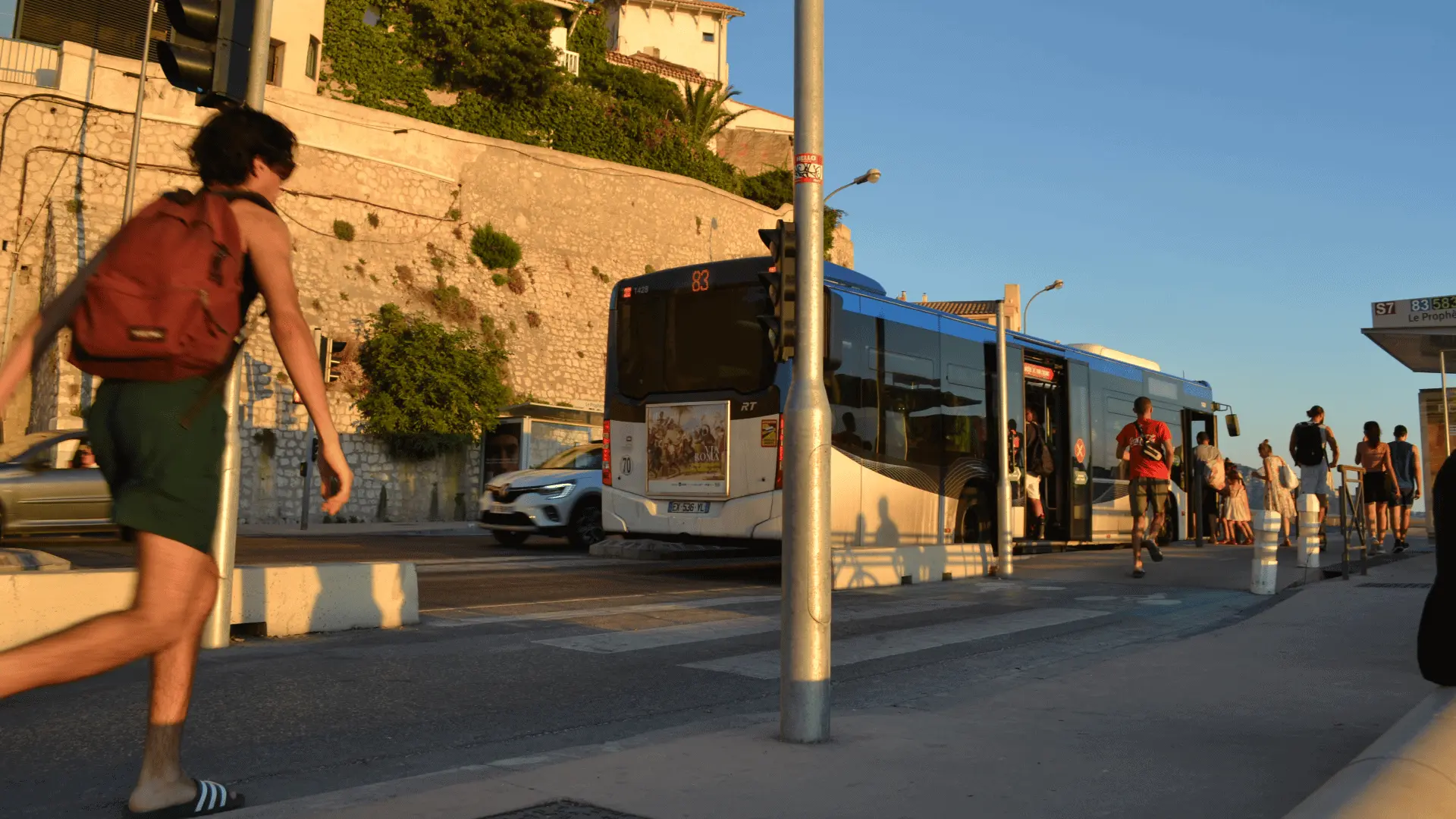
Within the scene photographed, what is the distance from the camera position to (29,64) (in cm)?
2905

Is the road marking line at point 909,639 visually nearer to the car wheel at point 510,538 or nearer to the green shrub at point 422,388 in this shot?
the car wheel at point 510,538

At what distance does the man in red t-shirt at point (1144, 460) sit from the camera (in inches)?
502

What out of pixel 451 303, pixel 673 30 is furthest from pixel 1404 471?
pixel 673 30

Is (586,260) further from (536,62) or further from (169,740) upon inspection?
(169,740)

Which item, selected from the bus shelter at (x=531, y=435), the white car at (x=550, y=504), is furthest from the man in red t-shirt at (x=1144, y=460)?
the bus shelter at (x=531, y=435)

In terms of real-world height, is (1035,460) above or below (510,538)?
above

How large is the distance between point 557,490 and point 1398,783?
15.0m

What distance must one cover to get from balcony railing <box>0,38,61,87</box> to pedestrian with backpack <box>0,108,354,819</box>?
30892 mm

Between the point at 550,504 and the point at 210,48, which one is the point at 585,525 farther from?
the point at 210,48

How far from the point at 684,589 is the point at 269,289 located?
8034 millimetres

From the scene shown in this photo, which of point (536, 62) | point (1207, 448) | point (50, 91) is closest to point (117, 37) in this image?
point (50, 91)

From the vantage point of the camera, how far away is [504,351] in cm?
3622

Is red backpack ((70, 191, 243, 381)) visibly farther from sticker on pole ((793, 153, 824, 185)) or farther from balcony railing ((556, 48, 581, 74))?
balcony railing ((556, 48, 581, 74))

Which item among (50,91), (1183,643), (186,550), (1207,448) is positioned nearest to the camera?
(186,550)
